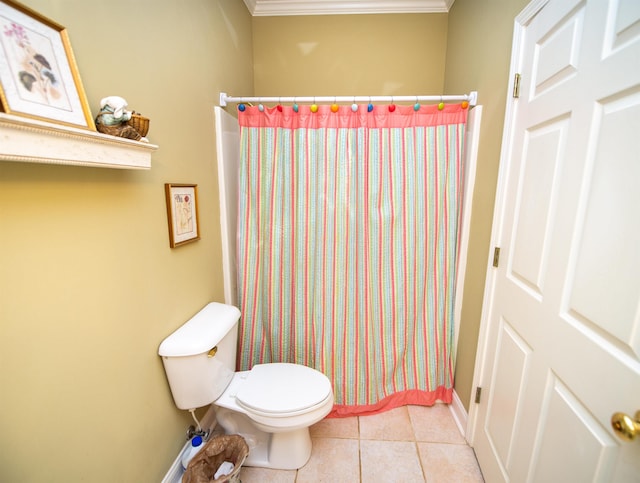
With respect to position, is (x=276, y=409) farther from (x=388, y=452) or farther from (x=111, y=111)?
(x=111, y=111)

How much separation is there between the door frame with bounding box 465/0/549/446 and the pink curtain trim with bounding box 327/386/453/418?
0.24 m

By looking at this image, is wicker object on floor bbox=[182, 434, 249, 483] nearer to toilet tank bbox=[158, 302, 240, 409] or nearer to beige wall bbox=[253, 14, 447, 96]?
toilet tank bbox=[158, 302, 240, 409]

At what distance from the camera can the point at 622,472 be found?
604 millimetres

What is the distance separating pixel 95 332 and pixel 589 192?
4.79ft

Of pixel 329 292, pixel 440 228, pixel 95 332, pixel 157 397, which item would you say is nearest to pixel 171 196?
pixel 95 332

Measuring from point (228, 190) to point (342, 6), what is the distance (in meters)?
1.47

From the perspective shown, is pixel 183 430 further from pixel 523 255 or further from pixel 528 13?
pixel 528 13

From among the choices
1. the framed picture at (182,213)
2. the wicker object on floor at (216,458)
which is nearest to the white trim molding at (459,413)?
the wicker object on floor at (216,458)

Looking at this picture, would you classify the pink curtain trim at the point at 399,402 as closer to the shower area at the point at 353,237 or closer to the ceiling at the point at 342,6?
the shower area at the point at 353,237

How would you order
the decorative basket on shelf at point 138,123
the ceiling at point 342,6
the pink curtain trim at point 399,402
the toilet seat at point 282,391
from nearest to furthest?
1. the decorative basket on shelf at point 138,123
2. the toilet seat at point 282,391
3. the pink curtain trim at point 399,402
4. the ceiling at point 342,6

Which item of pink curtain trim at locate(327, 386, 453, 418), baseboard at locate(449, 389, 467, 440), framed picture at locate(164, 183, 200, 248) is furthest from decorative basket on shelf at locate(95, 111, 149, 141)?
baseboard at locate(449, 389, 467, 440)

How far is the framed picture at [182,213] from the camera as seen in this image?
108 cm

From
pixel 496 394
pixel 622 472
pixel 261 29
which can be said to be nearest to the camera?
pixel 622 472

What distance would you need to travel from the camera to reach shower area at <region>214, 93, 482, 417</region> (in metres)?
1.42
